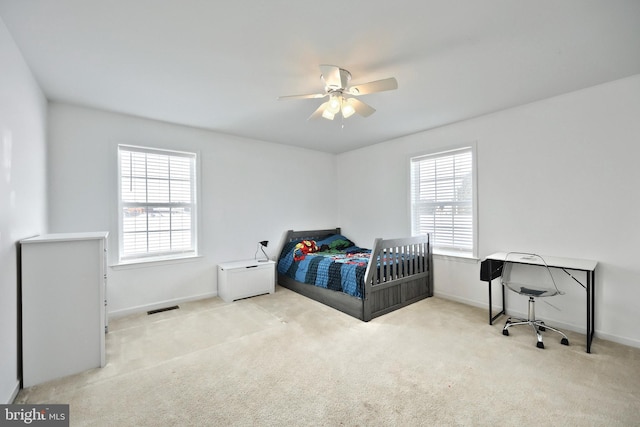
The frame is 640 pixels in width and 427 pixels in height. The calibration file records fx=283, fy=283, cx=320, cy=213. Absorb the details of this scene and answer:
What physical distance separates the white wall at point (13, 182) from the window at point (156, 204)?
991 mm

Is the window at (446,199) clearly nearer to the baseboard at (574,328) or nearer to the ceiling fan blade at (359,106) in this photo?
the baseboard at (574,328)

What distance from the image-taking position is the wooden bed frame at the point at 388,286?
3.16 m

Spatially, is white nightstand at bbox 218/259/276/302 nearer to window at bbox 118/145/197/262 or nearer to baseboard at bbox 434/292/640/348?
window at bbox 118/145/197/262

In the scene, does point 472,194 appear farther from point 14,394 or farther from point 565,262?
point 14,394

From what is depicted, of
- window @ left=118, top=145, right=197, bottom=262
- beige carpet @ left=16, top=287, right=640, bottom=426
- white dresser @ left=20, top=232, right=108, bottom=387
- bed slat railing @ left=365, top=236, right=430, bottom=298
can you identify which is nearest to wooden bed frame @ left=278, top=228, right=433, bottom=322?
bed slat railing @ left=365, top=236, right=430, bottom=298

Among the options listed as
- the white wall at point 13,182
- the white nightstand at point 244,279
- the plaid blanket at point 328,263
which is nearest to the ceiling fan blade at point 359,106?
the plaid blanket at point 328,263

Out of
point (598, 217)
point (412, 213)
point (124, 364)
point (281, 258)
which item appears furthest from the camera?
point (281, 258)

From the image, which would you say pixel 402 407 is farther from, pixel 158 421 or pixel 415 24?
pixel 415 24

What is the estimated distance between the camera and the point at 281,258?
4609 millimetres

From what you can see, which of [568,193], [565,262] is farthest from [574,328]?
[568,193]

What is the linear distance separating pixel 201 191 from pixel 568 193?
428 centimetres

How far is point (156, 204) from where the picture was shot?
3625 millimetres

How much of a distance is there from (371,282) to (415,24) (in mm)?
2412

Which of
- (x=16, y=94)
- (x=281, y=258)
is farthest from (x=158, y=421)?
(x=281, y=258)
